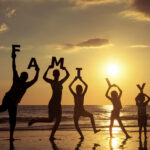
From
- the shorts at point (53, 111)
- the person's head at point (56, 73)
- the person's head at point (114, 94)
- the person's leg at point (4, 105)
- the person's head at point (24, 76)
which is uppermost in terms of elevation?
the person's head at point (56, 73)

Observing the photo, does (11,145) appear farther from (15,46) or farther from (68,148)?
(15,46)

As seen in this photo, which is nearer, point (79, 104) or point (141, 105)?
point (79, 104)

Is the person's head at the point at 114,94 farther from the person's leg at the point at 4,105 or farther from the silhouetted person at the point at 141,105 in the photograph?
the person's leg at the point at 4,105

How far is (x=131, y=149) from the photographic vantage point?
9453 millimetres

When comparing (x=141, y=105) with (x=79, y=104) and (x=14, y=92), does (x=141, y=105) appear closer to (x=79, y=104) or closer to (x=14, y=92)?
(x=79, y=104)

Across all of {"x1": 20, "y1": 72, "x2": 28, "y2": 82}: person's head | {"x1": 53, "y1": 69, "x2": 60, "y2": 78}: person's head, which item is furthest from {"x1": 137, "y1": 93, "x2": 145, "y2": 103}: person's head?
{"x1": 20, "y1": 72, "x2": 28, "y2": 82}: person's head

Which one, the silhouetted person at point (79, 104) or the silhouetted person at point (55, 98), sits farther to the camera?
the silhouetted person at point (79, 104)

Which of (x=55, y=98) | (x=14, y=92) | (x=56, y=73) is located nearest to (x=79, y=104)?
(x=55, y=98)

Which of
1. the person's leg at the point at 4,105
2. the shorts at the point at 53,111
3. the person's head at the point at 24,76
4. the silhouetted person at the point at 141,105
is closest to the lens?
the person's leg at the point at 4,105

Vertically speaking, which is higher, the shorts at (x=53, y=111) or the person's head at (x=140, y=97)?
the person's head at (x=140, y=97)

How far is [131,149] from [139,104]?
177 inches

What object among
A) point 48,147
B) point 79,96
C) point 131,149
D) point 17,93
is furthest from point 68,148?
point 79,96

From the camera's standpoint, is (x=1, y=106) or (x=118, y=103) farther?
(x=118, y=103)

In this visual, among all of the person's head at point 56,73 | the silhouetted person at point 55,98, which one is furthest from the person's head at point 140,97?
the person's head at point 56,73
